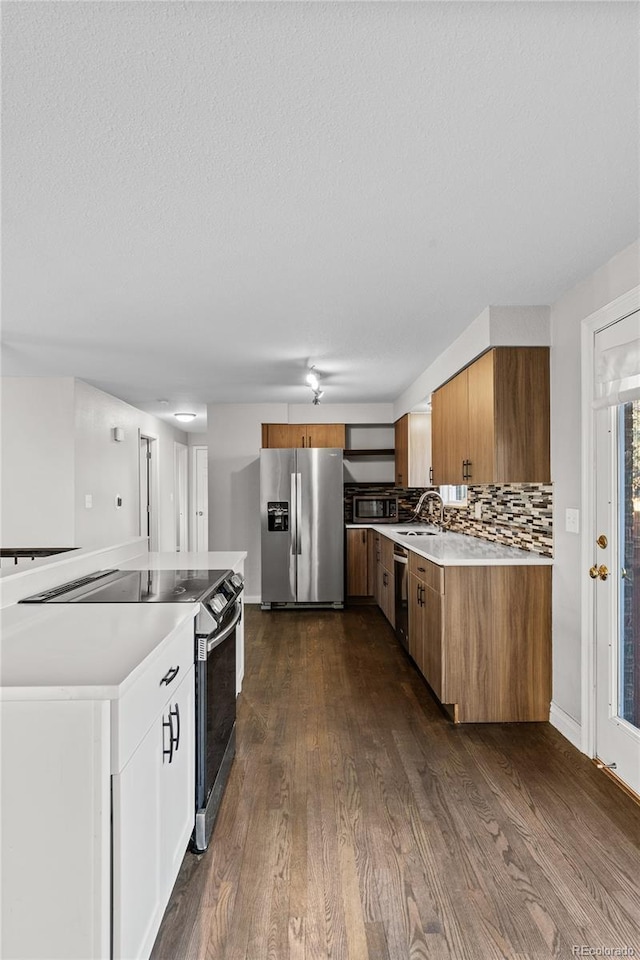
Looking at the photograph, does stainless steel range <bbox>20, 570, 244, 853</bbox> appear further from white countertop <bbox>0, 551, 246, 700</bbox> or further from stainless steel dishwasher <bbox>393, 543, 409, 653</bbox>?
stainless steel dishwasher <bbox>393, 543, 409, 653</bbox>

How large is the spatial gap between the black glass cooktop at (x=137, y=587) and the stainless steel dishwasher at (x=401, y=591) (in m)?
1.93

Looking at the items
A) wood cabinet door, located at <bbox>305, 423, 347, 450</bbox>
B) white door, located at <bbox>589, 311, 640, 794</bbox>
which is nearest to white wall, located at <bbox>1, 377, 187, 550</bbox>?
wood cabinet door, located at <bbox>305, 423, 347, 450</bbox>

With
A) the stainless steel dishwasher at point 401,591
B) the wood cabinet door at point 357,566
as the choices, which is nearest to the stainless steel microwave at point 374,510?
the wood cabinet door at point 357,566

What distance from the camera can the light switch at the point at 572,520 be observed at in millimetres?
2979

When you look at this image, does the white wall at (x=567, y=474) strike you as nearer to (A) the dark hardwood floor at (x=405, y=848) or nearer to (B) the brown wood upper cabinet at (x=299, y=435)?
(A) the dark hardwood floor at (x=405, y=848)

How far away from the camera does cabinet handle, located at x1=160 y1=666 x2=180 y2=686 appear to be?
1.66 m

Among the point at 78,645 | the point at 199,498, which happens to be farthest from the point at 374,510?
the point at 78,645

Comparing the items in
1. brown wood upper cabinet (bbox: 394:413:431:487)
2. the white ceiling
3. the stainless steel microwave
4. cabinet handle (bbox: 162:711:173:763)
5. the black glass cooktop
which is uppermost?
the white ceiling

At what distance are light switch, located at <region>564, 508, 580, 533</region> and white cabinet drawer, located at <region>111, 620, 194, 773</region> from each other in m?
1.99

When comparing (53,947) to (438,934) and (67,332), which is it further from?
(67,332)

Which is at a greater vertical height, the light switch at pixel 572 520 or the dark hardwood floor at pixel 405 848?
the light switch at pixel 572 520

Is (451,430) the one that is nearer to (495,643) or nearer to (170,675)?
(495,643)

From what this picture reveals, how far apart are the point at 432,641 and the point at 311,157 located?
8.90 feet

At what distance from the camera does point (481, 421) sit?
357 cm
